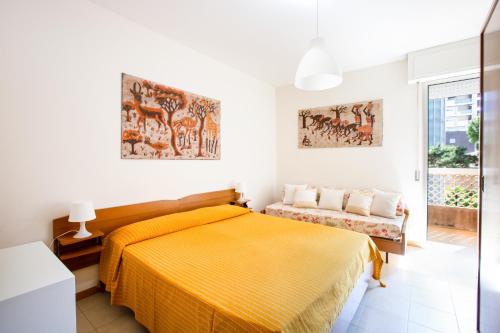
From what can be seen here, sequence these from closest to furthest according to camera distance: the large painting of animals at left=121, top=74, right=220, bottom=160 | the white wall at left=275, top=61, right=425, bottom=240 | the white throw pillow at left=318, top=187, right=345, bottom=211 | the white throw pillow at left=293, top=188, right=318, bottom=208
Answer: the large painting of animals at left=121, top=74, right=220, bottom=160
the white wall at left=275, top=61, right=425, bottom=240
the white throw pillow at left=318, top=187, right=345, bottom=211
the white throw pillow at left=293, top=188, right=318, bottom=208

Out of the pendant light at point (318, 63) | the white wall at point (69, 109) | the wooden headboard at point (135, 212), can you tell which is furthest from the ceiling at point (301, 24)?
the wooden headboard at point (135, 212)

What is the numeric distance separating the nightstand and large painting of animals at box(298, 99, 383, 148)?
11.2ft

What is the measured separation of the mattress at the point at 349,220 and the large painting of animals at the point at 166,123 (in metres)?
1.42

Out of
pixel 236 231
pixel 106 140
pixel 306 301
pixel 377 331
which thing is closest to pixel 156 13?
pixel 106 140

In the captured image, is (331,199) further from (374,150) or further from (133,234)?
(133,234)

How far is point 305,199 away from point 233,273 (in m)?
2.49

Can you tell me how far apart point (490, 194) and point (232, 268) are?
5.34ft

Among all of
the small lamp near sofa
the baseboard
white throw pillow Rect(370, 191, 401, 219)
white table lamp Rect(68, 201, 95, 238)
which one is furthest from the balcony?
the baseboard

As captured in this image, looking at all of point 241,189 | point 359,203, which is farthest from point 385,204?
point 241,189

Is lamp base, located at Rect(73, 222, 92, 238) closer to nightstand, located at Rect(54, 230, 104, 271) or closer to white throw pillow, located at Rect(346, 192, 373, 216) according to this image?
nightstand, located at Rect(54, 230, 104, 271)

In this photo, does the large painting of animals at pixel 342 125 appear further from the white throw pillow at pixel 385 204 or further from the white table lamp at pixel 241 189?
the white table lamp at pixel 241 189

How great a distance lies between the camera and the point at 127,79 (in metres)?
2.43

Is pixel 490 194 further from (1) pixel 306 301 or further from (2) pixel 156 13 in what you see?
(2) pixel 156 13

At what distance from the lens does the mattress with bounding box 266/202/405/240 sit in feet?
9.44
